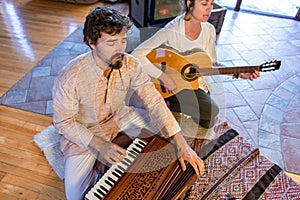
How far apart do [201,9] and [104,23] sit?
0.61m

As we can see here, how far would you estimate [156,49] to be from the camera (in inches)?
62.6

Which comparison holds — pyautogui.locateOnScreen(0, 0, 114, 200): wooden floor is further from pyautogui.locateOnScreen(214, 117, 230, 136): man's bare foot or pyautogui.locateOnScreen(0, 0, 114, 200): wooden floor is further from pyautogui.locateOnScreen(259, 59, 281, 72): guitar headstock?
pyautogui.locateOnScreen(259, 59, 281, 72): guitar headstock

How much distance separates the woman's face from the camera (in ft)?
4.60

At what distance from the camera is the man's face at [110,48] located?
1.09 m

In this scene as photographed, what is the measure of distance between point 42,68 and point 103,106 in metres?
1.38

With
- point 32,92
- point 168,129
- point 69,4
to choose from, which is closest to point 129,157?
point 168,129

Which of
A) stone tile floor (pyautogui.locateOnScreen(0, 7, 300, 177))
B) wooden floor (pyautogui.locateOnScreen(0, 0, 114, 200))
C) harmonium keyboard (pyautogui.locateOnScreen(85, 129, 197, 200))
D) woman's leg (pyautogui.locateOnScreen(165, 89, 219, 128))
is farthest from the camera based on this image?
stone tile floor (pyautogui.locateOnScreen(0, 7, 300, 177))

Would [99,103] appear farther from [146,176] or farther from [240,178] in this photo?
[240,178]

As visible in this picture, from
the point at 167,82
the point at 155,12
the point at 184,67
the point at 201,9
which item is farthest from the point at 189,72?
the point at 155,12

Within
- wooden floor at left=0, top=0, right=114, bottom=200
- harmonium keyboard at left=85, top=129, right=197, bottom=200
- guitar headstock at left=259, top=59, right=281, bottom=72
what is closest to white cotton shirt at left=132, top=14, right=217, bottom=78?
guitar headstock at left=259, top=59, right=281, bottom=72

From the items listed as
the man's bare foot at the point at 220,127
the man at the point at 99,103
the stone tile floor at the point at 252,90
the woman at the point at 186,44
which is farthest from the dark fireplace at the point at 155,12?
the man at the point at 99,103

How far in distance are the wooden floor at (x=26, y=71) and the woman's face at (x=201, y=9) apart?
4.05ft

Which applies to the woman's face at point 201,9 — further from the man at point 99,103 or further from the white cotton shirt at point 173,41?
the man at point 99,103

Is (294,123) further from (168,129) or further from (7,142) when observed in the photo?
(7,142)
